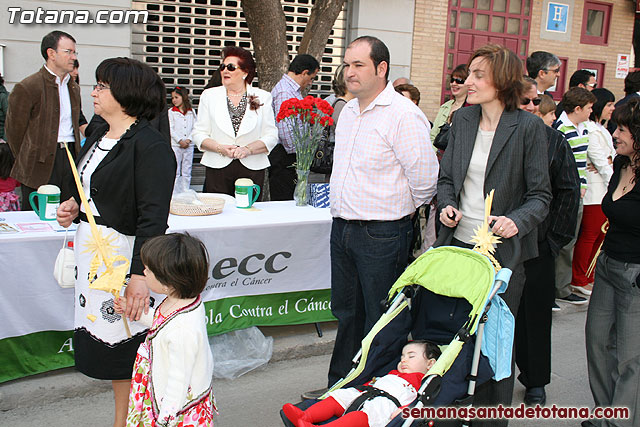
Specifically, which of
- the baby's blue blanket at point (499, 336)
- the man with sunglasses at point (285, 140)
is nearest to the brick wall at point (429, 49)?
the man with sunglasses at point (285, 140)

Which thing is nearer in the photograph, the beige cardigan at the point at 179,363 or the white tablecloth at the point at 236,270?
the beige cardigan at the point at 179,363

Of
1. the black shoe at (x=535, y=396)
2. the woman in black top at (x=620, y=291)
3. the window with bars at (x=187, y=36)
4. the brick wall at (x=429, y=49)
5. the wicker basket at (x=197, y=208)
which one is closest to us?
the woman in black top at (x=620, y=291)

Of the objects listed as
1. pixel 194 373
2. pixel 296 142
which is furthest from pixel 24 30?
pixel 194 373

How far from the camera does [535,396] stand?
Answer: 4.18 m

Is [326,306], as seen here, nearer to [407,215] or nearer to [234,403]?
[234,403]

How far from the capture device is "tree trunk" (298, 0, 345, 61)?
8.09 m

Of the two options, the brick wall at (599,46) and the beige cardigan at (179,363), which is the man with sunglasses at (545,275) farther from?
the brick wall at (599,46)

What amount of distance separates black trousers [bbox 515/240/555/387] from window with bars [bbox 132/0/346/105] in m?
8.11

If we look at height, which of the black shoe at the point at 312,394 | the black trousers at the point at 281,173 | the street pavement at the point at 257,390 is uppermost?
the black trousers at the point at 281,173

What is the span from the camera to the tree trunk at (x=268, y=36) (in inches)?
296

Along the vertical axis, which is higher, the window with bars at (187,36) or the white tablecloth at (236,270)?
the window with bars at (187,36)

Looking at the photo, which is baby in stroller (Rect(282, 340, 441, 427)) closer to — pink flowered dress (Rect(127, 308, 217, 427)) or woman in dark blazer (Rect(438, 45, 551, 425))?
pink flowered dress (Rect(127, 308, 217, 427))

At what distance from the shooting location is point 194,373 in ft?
8.40

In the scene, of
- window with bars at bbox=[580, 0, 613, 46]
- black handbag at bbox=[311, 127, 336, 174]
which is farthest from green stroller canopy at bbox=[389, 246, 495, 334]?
window with bars at bbox=[580, 0, 613, 46]
